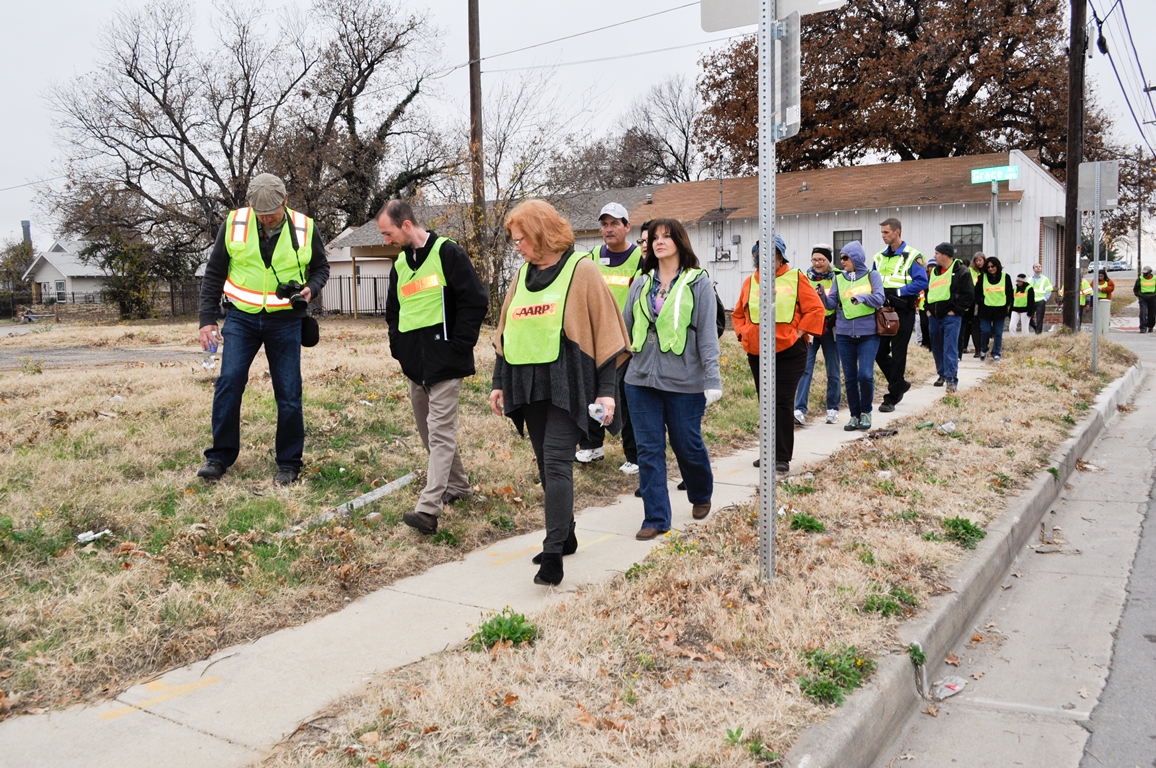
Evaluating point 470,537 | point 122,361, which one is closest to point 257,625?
point 470,537

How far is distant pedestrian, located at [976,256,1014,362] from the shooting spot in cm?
1520

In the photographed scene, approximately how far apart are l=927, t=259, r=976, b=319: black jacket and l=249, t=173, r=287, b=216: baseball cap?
28.1ft

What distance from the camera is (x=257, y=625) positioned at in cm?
418

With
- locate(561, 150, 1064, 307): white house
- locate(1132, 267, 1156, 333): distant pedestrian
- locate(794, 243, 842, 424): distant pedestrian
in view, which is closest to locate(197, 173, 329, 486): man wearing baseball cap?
locate(794, 243, 842, 424): distant pedestrian

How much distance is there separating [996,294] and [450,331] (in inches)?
487

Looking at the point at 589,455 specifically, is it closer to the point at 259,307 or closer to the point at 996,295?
the point at 259,307

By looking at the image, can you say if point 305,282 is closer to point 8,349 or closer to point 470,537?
point 470,537

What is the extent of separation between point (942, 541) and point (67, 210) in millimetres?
36439

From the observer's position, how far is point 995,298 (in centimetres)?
1520

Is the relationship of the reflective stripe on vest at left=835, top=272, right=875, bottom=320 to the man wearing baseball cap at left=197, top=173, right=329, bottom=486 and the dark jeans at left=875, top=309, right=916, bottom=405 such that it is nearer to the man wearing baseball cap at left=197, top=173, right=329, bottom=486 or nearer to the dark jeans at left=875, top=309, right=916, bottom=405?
the dark jeans at left=875, top=309, right=916, bottom=405

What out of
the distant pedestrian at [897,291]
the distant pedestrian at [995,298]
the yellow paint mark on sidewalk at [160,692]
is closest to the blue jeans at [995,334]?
the distant pedestrian at [995,298]

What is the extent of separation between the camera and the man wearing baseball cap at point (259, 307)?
20.0 feet

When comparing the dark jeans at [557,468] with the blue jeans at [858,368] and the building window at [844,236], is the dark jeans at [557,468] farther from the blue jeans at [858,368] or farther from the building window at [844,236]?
the building window at [844,236]

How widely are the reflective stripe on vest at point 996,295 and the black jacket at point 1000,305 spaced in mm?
16
